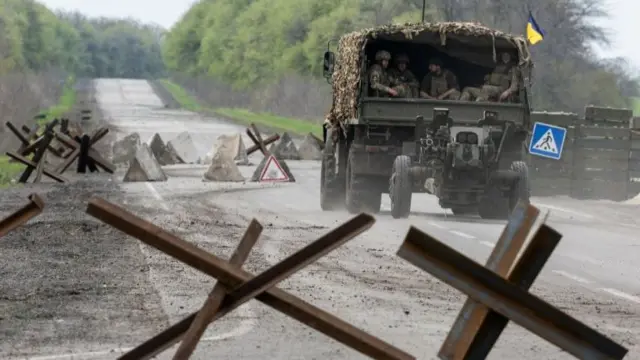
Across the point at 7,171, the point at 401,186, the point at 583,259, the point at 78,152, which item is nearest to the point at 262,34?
the point at 7,171

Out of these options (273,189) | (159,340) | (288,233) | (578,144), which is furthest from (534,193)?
(159,340)

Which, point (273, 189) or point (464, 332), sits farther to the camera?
point (273, 189)

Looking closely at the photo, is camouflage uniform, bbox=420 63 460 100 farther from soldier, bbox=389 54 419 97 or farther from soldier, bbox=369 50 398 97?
soldier, bbox=369 50 398 97

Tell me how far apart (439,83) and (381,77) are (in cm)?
109

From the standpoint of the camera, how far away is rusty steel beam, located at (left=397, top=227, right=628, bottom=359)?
5.14 m

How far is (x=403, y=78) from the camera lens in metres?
23.5

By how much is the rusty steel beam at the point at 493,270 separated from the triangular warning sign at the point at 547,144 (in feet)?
83.1

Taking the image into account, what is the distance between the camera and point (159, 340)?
6293 mm

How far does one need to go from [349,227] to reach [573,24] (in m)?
61.3

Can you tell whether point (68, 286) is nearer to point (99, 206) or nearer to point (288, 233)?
point (288, 233)

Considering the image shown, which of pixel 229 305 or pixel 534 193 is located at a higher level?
pixel 229 305

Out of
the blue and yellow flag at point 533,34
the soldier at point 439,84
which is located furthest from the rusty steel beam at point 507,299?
the blue and yellow flag at point 533,34

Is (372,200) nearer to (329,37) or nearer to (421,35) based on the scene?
(421,35)

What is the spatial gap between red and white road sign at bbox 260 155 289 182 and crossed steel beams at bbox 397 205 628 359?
26.7 metres
